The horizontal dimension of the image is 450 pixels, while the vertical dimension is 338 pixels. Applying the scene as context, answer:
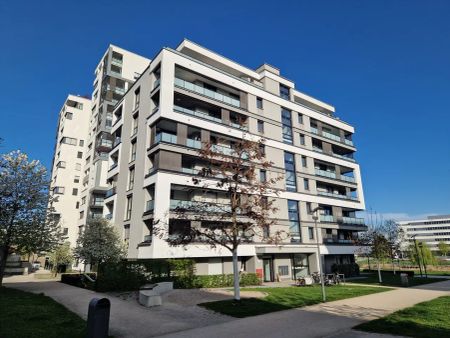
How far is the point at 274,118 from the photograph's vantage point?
1526 inches

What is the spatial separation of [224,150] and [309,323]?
20.9m

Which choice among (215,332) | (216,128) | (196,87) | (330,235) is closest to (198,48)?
(196,87)

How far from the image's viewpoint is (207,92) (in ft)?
106

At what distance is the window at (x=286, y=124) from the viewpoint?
39750mm

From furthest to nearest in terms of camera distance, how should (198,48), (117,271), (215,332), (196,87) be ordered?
(198,48)
(196,87)
(117,271)
(215,332)

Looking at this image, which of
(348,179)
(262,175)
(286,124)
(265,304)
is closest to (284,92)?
(286,124)

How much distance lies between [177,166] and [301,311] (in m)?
17.4

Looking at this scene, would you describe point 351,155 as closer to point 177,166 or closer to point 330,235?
point 330,235

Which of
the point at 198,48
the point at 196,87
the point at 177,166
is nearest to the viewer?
the point at 177,166

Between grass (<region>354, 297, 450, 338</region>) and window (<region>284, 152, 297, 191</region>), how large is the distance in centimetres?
2425

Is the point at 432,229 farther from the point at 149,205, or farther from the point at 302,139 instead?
the point at 149,205

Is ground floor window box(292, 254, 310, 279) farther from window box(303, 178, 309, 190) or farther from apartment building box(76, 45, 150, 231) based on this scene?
apartment building box(76, 45, 150, 231)

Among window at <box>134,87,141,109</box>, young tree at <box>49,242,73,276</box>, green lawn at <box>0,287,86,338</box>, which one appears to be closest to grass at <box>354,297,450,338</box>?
green lawn at <box>0,287,86,338</box>

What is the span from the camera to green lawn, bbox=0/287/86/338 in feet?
31.7
